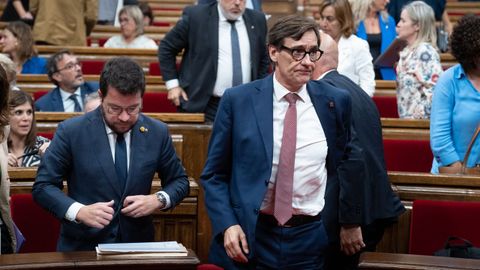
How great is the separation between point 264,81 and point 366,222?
0.76 metres

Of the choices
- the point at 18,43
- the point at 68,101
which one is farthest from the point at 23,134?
the point at 18,43

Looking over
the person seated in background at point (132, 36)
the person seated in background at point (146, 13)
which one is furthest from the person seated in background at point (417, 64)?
the person seated in background at point (146, 13)

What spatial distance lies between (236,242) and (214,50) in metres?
2.90

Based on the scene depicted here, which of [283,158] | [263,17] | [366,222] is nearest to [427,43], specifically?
[263,17]

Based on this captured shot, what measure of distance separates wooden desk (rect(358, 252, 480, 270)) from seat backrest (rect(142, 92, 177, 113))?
11.8 ft

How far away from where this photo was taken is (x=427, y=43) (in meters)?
6.15

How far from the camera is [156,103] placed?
6984 mm

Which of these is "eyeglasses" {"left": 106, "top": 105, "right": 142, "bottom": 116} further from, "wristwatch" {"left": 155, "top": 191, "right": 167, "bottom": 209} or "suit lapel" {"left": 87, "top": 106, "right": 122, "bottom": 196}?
"wristwatch" {"left": 155, "top": 191, "right": 167, "bottom": 209}

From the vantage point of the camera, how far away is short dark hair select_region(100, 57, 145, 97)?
3.60m

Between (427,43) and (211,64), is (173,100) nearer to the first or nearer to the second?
(211,64)

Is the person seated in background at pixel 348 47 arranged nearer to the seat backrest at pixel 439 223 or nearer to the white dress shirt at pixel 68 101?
the white dress shirt at pixel 68 101

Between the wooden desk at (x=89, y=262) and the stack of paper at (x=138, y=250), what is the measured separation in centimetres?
3

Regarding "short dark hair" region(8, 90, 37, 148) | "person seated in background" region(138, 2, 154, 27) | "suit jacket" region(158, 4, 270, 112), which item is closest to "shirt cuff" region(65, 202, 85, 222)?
"short dark hair" region(8, 90, 37, 148)

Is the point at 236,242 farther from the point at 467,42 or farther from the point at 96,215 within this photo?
the point at 467,42
